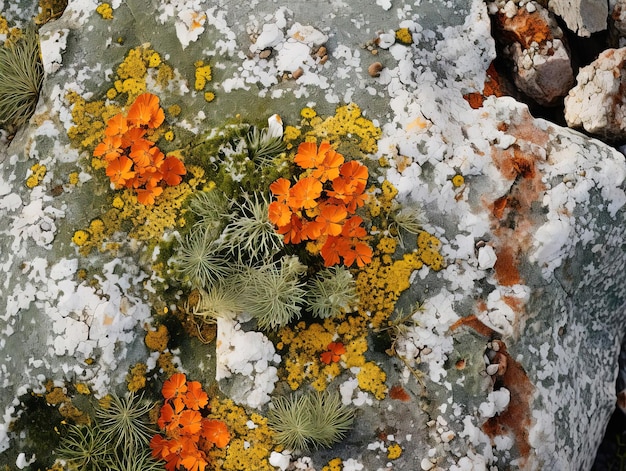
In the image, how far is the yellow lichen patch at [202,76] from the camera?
455 cm

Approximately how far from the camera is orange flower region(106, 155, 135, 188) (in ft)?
14.1

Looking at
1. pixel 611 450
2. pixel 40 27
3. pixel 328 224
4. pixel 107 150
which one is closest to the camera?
pixel 328 224

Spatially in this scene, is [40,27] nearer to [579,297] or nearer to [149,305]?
[149,305]

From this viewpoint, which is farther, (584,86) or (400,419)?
(584,86)

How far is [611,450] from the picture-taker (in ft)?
20.0

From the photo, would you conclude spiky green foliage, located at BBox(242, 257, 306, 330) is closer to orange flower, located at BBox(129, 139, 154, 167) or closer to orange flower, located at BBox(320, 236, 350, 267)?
orange flower, located at BBox(320, 236, 350, 267)

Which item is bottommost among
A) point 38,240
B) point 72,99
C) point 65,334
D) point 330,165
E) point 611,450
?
point 611,450

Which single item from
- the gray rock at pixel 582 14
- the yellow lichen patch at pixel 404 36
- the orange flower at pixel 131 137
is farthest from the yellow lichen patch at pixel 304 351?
the gray rock at pixel 582 14

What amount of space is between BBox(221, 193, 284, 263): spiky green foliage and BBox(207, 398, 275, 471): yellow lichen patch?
99 cm

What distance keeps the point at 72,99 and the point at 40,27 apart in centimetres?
87

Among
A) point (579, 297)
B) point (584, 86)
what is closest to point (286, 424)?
point (579, 297)

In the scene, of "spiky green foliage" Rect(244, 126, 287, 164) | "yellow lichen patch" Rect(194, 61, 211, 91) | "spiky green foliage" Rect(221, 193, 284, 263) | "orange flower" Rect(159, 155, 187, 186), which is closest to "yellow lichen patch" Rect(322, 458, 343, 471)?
"spiky green foliage" Rect(221, 193, 284, 263)

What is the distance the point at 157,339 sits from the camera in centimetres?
433

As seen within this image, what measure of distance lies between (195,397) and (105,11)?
2.95 metres
